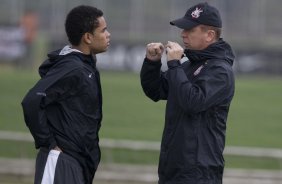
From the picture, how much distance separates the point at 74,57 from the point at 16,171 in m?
5.93

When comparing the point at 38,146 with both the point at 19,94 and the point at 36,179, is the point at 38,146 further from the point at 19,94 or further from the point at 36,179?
the point at 19,94

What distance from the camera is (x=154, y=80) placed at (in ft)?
19.6

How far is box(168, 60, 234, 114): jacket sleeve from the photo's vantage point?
210 inches

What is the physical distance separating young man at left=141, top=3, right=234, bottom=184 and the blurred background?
22.9 feet

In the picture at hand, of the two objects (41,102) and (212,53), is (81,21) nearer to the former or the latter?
(41,102)

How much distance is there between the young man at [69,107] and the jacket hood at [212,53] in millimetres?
588

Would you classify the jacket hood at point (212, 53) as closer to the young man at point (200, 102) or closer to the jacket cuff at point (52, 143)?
the young man at point (200, 102)

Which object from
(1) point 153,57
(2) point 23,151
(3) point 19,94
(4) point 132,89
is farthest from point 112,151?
(4) point 132,89

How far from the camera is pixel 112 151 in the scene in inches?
498

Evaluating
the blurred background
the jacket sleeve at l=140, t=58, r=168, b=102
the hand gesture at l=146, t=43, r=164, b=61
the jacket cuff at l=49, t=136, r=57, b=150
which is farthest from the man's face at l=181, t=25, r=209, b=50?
the blurred background

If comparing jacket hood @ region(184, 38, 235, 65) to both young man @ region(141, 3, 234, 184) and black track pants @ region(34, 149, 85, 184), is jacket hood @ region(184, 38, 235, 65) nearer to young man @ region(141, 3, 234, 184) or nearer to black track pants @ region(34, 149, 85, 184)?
young man @ region(141, 3, 234, 184)

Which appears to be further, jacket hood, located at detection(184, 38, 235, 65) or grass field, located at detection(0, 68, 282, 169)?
grass field, located at detection(0, 68, 282, 169)

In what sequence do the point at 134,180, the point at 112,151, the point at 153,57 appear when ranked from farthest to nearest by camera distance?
1. the point at 112,151
2. the point at 134,180
3. the point at 153,57

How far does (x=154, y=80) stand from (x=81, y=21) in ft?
2.15
